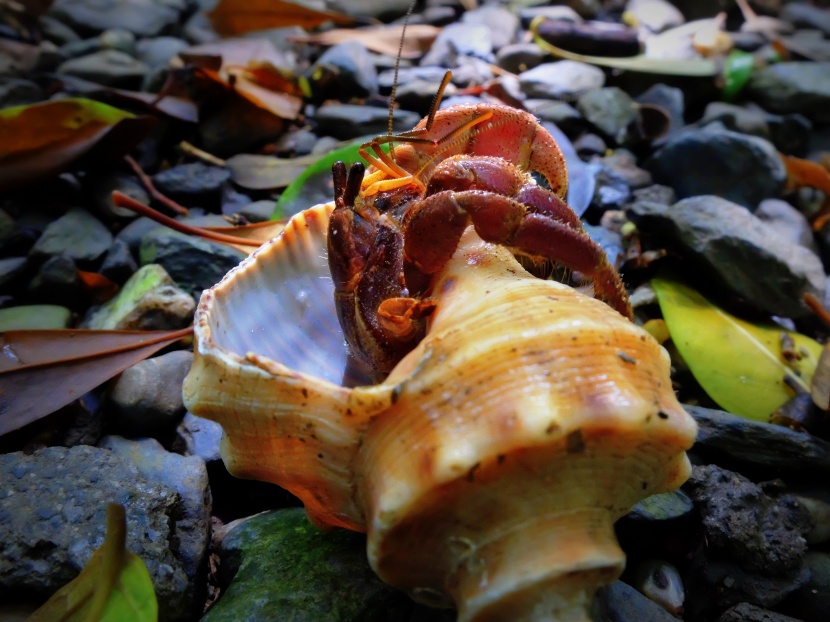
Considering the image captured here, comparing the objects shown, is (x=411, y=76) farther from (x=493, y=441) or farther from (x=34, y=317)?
(x=493, y=441)

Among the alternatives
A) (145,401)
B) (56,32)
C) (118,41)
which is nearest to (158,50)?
(118,41)

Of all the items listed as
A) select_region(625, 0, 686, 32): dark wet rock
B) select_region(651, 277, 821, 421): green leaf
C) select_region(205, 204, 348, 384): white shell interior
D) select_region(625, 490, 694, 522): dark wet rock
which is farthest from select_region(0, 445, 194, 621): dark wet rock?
select_region(625, 0, 686, 32): dark wet rock

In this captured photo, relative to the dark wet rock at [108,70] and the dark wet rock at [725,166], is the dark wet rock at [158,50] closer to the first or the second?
the dark wet rock at [108,70]

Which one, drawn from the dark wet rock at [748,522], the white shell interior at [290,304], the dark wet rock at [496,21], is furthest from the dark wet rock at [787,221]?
the white shell interior at [290,304]

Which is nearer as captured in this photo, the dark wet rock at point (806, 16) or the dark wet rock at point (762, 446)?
the dark wet rock at point (762, 446)

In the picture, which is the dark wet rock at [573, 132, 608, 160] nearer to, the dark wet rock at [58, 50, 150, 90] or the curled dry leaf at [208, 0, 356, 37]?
the curled dry leaf at [208, 0, 356, 37]

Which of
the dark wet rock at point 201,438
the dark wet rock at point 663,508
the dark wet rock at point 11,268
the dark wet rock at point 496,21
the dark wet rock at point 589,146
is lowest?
the dark wet rock at point 201,438
